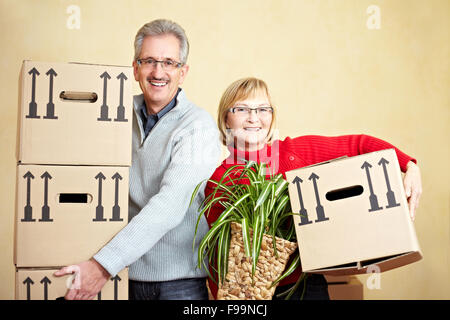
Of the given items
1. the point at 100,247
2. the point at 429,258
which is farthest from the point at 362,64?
the point at 100,247

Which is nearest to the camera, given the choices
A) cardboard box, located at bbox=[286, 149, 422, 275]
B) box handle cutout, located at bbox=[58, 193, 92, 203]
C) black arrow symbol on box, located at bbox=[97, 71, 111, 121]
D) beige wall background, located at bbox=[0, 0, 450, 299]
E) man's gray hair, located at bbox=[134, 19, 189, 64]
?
cardboard box, located at bbox=[286, 149, 422, 275]

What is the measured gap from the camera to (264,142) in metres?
1.91

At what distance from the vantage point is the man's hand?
1.33 meters

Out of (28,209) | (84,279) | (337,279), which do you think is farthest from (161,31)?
(337,279)

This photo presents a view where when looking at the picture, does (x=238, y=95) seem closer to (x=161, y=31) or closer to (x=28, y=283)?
(x=161, y=31)

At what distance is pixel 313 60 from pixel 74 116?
6.22 feet

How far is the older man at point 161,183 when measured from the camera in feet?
4.43

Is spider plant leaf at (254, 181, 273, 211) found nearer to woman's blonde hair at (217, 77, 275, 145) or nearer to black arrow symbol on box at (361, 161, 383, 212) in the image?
black arrow symbol on box at (361, 161, 383, 212)

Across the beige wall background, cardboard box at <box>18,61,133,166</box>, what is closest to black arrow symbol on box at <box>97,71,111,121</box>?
cardboard box at <box>18,61,133,166</box>

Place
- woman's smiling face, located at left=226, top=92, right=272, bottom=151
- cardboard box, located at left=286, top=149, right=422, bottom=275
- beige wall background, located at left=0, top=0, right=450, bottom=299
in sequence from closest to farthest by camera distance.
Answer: cardboard box, located at left=286, top=149, right=422, bottom=275
woman's smiling face, located at left=226, top=92, right=272, bottom=151
beige wall background, located at left=0, top=0, right=450, bottom=299

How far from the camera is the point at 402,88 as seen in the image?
302 cm


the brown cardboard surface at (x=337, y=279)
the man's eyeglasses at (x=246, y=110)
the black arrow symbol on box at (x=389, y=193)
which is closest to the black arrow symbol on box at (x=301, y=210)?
the black arrow symbol on box at (x=389, y=193)

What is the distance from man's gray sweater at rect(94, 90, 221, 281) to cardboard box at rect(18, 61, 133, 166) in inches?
5.9

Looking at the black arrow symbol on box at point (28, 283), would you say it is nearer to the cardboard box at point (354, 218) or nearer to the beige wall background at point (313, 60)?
the cardboard box at point (354, 218)
